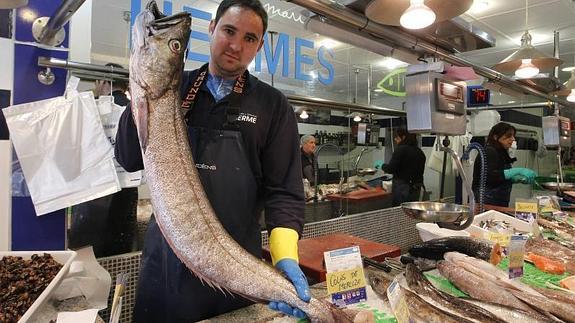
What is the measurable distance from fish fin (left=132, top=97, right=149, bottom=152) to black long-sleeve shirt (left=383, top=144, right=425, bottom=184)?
4733mm

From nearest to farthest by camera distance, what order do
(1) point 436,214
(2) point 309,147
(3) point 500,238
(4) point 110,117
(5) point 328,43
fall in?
(4) point 110,117 → (1) point 436,214 → (3) point 500,238 → (2) point 309,147 → (5) point 328,43

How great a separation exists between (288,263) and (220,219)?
30 centimetres

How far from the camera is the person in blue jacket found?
4.15 ft

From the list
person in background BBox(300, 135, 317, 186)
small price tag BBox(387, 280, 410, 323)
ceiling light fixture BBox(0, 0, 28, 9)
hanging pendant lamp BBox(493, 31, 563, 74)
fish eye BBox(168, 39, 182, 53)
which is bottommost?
small price tag BBox(387, 280, 410, 323)

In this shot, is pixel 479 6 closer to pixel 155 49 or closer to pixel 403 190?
pixel 403 190

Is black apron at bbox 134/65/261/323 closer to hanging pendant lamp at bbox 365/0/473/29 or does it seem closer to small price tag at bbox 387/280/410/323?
small price tag at bbox 387/280/410/323

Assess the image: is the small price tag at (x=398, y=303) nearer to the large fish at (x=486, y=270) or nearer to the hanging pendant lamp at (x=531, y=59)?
the large fish at (x=486, y=270)

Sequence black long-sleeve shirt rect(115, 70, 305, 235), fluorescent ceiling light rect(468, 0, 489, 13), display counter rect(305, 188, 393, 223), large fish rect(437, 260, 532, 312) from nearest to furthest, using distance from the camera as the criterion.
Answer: black long-sleeve shirt rect(115, 70, 305, 235), large fish rect(437, 260, 532, 312), display counter rect(305, 188, 393, 223), fluorescent ceiling light rect(468, 0, 489, 13)

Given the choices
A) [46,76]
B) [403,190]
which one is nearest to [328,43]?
[403,190]

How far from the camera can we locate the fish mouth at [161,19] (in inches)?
38.5

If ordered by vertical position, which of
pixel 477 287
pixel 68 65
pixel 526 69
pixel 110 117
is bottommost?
pixel 477 287

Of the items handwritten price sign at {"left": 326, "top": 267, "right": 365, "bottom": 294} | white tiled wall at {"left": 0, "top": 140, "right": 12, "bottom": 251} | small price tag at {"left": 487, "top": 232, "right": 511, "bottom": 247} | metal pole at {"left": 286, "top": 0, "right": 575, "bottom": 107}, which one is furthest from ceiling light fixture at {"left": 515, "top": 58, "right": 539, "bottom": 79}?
white tiled wall at {"left": 0, "top": 140, "right": 12, "bottom": 251}

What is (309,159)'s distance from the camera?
5.02 metres

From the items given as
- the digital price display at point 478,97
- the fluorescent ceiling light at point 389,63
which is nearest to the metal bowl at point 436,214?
the digital price display at point 478,97
